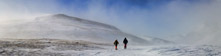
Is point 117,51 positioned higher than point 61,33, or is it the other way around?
point 61,33

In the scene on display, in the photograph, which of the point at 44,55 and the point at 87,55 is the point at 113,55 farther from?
the point at 44,55

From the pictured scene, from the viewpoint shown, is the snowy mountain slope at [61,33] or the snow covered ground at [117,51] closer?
the snow covered ground at [117,51]

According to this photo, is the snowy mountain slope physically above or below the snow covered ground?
above

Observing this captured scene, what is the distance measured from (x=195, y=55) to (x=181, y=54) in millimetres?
1270

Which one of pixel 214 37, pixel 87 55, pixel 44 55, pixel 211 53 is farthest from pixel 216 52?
pixel 214 37

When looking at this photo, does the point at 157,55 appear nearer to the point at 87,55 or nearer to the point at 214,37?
the point at 87,55

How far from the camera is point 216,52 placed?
1862cm

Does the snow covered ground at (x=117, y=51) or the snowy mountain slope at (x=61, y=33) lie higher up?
the snowy mountain slope at (x=61, y=33)

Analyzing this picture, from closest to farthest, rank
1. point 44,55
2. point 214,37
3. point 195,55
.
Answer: point 195,55
point 44,55
point 214,37

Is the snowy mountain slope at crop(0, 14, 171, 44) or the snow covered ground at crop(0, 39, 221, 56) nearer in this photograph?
the snow covered ground at crop(0, 39, 221, 56)

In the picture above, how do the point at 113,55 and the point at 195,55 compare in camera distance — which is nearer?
the point at 195,55

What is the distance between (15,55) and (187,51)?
51.8ft

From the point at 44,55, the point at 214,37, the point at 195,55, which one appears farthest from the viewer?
the point at 214,37

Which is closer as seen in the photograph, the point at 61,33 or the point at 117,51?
the point at 117,51
